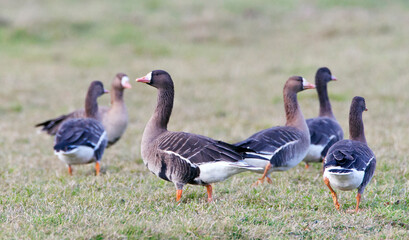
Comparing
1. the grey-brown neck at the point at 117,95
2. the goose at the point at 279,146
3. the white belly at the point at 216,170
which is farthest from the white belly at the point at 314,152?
the grey-brown neck at the point at 117,95

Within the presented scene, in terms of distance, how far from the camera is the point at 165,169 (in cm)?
614

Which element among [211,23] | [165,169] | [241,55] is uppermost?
[211,23]

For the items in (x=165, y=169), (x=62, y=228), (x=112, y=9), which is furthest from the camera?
(x=112, y=9)

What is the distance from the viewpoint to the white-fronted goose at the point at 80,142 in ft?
24.7

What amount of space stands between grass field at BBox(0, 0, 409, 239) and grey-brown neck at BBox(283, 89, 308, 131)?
0.71 metres

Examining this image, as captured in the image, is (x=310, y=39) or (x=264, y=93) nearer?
(x=264, y=93)

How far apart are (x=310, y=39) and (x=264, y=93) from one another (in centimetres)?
689

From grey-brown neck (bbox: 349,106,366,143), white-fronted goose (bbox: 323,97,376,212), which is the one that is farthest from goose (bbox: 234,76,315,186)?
white-fronted goose (bbox: 323,97,376,212)

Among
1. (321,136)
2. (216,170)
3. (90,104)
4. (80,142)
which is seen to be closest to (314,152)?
(321,136)

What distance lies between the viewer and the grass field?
5.24 meters

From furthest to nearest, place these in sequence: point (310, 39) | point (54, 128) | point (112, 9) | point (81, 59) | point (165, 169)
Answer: point (112, 9)
point (310, 39)
point (81, 59)
point (54, 128)
point (165, 169)

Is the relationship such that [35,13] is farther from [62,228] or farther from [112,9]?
[62,228]

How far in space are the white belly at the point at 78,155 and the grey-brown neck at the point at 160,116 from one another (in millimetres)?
1319

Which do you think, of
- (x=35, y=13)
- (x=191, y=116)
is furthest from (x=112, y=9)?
(x=191, y=116)
